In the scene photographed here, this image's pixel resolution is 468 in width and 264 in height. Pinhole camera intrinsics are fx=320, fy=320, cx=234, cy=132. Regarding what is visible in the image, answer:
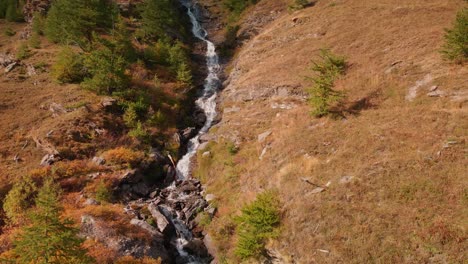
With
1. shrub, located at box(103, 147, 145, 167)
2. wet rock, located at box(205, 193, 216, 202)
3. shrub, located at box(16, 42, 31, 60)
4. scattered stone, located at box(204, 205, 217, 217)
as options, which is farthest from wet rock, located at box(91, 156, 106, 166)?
shrub, located at box(16, 42, 31, 60)

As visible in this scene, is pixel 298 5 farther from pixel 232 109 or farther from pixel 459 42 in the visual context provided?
pixel 459 42

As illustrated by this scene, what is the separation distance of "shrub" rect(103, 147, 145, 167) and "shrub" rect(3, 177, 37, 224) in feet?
22.7

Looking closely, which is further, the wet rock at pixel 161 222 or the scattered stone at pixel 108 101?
the scattered stone at pixel 108 101

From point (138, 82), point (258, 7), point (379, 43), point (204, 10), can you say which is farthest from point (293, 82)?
point (204, 10)

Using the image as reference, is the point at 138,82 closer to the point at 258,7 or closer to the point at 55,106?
the point at 55,106

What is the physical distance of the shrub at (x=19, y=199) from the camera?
2366 cm

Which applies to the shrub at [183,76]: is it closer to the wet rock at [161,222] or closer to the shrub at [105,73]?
the shrub at [105,73]

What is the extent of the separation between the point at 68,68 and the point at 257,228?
34.9 m

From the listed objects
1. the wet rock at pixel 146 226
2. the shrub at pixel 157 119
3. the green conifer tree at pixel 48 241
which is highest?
the green conifer tree at pixel 48 241

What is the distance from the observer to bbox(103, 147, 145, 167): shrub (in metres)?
30.8

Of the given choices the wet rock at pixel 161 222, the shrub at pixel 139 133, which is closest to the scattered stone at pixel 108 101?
the shrub at pixel 139 133

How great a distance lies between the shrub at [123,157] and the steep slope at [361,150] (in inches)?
253

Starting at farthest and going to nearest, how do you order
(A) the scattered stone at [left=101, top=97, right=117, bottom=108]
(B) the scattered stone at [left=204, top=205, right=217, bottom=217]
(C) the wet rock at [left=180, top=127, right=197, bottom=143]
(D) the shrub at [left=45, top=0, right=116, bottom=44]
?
(D) the shrub at [left=45, top=0, right=116, bottom=44] < (A) the scattered stone at [left=101, top=97, right=117, bottom=108] < (C) the wet rock at [left=180, top=127, right=197, bottom=143] < (B) the scattered stone at [left=204, top=205, right=217, bottom=217]

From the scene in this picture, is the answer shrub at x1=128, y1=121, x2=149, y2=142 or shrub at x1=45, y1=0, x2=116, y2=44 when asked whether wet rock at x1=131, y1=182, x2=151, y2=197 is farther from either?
shrub at x1=45, y1=0, x2=116, y2=44
